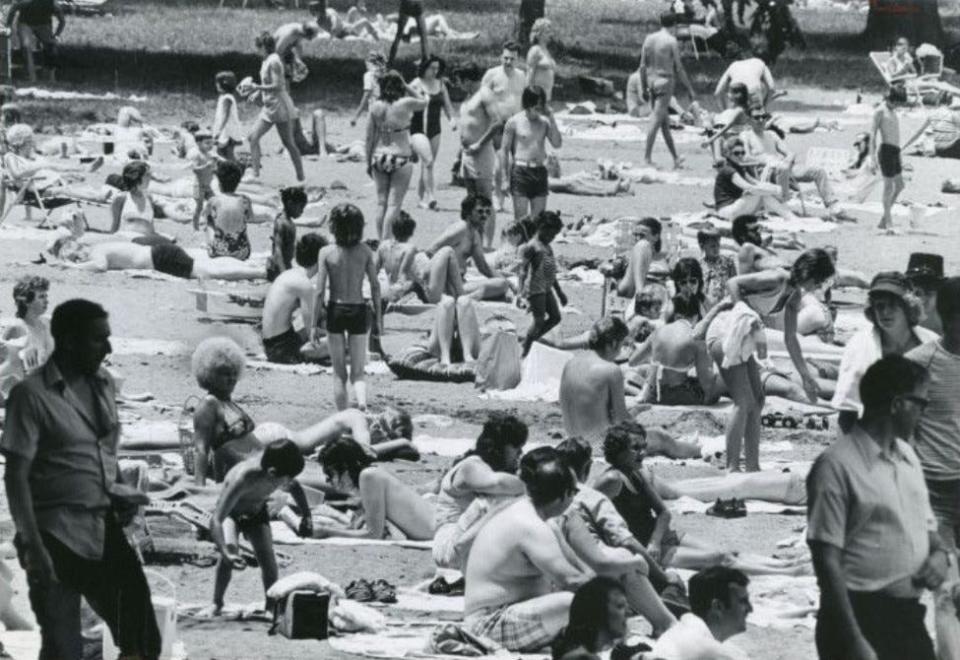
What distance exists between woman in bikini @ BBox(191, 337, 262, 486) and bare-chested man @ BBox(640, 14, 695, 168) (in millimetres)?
15657

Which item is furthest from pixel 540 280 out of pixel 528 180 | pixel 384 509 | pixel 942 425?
pixel 942 425

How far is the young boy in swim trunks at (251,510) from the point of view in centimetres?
1090

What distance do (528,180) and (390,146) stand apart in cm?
121

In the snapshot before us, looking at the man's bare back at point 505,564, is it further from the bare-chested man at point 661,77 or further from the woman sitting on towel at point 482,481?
the bare-chested man at point 661,77

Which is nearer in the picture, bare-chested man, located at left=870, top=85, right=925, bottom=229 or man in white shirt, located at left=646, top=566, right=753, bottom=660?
man in white shirt, located at left=646, top=566, right=753, bottom=660

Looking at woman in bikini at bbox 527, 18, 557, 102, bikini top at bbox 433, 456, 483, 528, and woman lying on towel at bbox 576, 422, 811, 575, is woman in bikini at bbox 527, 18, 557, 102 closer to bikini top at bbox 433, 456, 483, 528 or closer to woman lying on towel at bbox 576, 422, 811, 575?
bikini top at bbox 433, 456, 483, 528

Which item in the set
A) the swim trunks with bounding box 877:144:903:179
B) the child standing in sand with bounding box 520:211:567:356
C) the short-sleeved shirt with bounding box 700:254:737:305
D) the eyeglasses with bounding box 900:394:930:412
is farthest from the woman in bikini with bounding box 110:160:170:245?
the eyeglasses with bounding box 900:394:930:412

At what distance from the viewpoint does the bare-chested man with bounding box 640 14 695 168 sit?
91.2 ft

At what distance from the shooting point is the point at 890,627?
317 inches

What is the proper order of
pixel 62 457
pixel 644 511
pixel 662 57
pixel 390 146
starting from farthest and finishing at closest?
pixel 662 57
pixel 390 146
pixel 644 511
pixel 62 457

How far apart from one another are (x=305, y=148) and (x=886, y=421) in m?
20.8

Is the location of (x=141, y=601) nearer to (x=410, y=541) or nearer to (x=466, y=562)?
(x=466, y=562)

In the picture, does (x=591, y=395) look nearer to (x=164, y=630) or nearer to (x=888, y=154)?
(x=164, y=630)

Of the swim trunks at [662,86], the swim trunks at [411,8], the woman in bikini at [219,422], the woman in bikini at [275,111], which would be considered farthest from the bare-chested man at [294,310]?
the swim trunks at [411,8]
